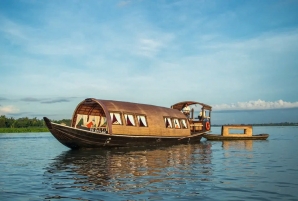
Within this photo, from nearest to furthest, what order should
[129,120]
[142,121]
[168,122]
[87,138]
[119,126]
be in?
[87,138]
[119,126]
[129,120]
[142,121]
[168,122]

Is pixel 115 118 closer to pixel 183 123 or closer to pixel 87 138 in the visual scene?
pixel 87 138

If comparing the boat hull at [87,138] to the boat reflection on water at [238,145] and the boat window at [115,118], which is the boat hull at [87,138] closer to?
the boat window at [115,118]

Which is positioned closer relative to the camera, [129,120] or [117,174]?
[117,174]

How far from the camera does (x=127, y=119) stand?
2547cm

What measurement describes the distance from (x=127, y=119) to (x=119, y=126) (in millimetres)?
1274

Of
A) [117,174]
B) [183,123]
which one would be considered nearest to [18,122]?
[183,123]

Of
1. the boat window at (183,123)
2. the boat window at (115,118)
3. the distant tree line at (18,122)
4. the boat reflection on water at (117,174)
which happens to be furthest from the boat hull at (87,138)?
the distant tree line at (18,122)

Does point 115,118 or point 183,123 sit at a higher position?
point 115,118

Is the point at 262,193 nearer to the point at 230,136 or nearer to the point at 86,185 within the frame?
the point at 86,185

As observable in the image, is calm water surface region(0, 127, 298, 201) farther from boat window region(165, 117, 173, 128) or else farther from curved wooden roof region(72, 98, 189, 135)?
boat window region(165, 117, 173, 128)

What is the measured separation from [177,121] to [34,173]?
19666 millimetres

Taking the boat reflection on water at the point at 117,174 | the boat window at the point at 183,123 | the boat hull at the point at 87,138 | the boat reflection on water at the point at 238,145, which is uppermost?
the boat window at the point at 183,123

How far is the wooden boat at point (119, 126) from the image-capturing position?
22969 millimetres

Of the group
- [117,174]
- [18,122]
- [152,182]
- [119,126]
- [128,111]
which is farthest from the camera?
[18,122]
